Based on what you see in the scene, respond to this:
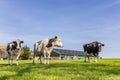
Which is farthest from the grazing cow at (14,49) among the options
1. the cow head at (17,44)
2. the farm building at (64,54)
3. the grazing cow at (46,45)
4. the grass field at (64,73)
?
the farm building at (64,54)

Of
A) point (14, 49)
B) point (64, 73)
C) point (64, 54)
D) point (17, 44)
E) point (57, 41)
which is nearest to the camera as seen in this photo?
Result: point (64, 73)

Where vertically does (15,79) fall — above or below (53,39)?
below

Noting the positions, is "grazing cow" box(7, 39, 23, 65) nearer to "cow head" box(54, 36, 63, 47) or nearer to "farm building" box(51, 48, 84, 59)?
"cow head" box(54, 36, 63, 47)

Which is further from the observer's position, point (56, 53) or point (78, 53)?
point (78, 53)

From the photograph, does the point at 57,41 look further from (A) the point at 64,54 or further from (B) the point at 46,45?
(A) the point at 64,54

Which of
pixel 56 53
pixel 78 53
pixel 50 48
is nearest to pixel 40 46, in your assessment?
pixel 50 48

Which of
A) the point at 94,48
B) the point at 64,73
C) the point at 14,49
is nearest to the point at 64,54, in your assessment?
the point at 94,48

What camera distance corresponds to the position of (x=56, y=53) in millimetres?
174000

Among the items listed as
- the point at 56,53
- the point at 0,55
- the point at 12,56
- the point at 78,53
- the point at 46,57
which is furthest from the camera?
the point at 78,53

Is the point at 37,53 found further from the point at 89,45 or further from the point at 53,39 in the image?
the point at 89,45

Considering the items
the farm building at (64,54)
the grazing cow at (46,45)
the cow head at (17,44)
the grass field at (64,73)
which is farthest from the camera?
the farm building at (64,54)

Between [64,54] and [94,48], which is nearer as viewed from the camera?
[94,48]

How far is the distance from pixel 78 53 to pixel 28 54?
224 feet

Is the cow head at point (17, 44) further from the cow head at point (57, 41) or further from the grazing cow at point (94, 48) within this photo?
the grazing cow at point (94, 48)
